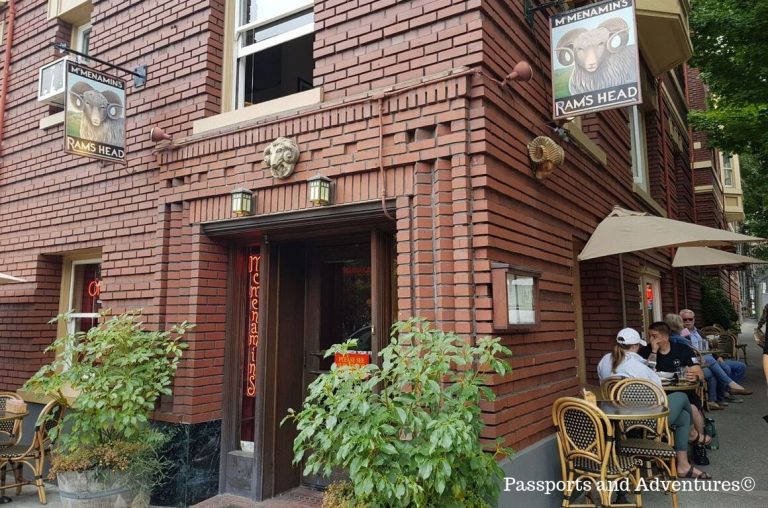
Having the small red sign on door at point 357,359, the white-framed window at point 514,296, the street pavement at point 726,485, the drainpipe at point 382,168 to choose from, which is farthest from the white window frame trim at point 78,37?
the white-framed window at point 514,296

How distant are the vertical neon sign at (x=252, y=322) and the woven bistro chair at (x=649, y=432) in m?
3.30

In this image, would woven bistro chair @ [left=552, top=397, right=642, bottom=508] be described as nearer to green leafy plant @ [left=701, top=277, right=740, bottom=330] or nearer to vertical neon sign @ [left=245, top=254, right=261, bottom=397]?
vertical neon sign @ [left=245, top=254, right=261, bottom=397]

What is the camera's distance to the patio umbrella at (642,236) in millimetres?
5113

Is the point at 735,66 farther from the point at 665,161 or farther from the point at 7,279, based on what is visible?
the point at 7,279

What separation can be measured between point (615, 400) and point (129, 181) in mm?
5377

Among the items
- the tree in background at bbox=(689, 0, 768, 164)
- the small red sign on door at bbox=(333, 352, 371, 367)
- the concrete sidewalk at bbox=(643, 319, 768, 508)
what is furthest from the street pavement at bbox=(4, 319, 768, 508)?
the tree in background at bbox=(689, 0, 768, 164)

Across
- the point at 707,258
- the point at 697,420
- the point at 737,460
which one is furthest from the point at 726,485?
the point at 707,258

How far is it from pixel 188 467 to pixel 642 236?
4831mm

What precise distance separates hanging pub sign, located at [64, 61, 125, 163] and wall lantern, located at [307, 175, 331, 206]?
261 centimetres

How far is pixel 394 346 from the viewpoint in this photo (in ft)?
10.3

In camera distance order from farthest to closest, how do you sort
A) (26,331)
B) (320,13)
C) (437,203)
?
(26,331), (320,13), (437,203)

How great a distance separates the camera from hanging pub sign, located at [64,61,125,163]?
5035 mm

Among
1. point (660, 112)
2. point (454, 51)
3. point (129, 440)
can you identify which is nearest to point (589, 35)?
point (454, 51)

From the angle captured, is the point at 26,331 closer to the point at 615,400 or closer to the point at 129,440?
the point at 129,440
